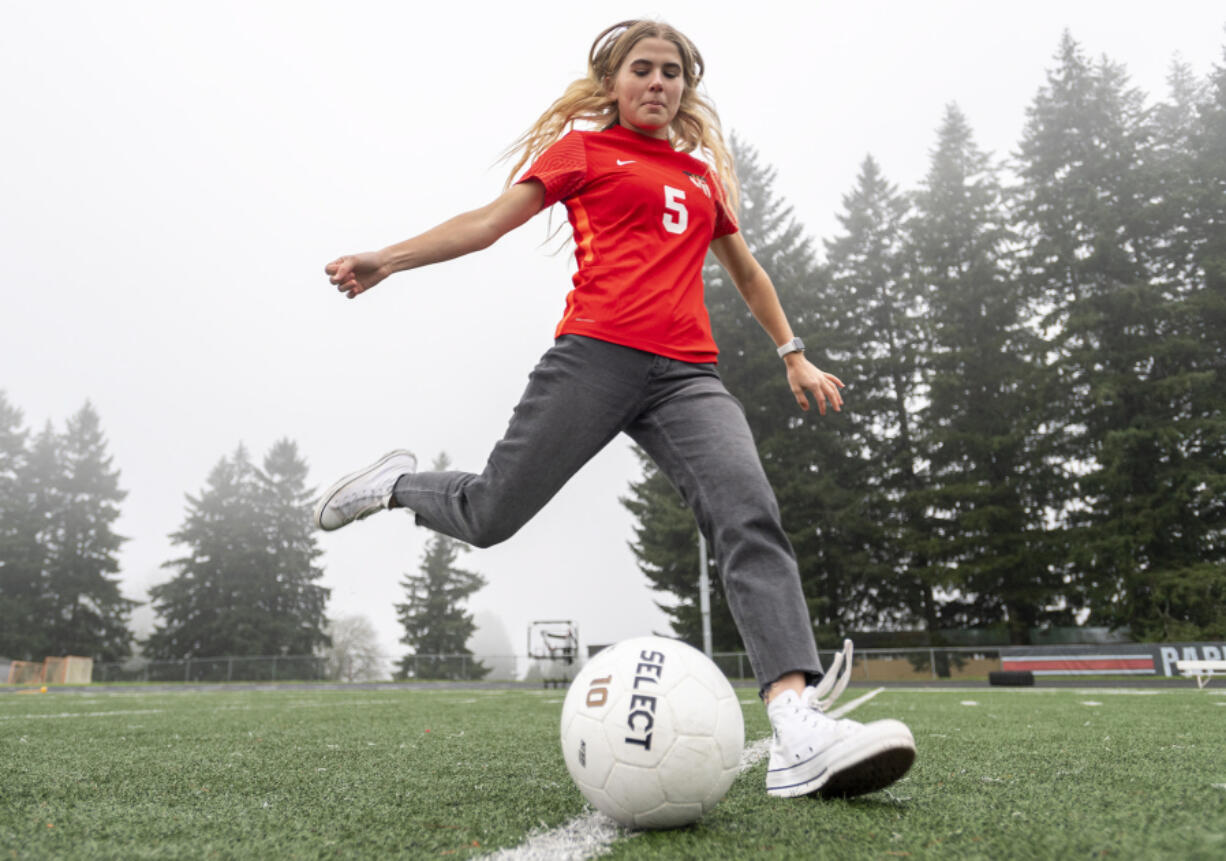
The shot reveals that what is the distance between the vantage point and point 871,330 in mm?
32469

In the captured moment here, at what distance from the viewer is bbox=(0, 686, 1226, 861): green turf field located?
1752mm

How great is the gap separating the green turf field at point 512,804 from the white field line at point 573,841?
0.05 ft

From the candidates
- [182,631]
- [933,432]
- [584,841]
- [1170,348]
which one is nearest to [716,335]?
[933,432]

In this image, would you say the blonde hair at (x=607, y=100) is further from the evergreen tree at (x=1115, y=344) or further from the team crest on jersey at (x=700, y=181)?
the evergreen tree at (x=1115, y=344)

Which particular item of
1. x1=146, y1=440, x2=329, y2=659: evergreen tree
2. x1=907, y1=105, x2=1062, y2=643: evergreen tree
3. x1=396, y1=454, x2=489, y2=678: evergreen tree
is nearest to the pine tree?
x1=146, y1=440, x2=329, y2=659: evergreen tree

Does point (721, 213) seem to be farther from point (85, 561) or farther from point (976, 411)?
point (85, 561)

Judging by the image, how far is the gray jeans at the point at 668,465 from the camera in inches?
97.0

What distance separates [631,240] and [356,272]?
0.91 m

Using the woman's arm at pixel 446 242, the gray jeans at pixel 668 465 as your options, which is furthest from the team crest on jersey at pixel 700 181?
the gray jeans at pixel 668 465

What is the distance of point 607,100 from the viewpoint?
305 centimetres

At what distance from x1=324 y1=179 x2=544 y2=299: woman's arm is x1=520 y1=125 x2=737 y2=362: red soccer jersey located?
0.25 ft

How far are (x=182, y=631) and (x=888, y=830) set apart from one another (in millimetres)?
49238

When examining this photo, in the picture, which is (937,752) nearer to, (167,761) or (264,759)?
(264,759)

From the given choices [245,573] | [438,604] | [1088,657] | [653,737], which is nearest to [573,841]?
[653,737]
